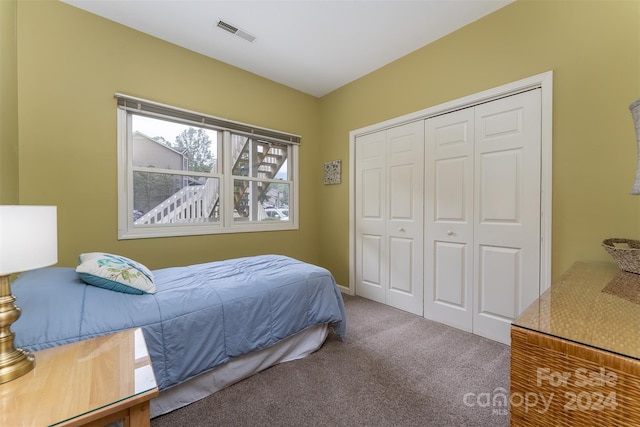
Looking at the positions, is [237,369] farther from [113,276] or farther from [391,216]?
[391,216]

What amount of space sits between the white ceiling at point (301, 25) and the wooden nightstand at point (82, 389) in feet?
8.09

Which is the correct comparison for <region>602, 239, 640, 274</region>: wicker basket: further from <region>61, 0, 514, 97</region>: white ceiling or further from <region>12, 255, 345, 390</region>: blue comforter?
<region>61, 0, 514, 97</region>: white ceiling

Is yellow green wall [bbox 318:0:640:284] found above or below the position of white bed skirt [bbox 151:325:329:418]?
above

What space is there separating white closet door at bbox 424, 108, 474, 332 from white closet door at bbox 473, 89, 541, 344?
8 centimetres

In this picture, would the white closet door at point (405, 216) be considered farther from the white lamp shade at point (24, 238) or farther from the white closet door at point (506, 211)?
the white lamp shade at point (24, 238)

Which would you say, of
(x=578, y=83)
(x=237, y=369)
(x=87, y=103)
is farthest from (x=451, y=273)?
(x=87, y=103)

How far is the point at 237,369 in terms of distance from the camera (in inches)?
67.0

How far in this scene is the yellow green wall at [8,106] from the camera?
167cm

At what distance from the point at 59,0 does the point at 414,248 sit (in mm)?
3735

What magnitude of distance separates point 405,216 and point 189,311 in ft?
7.32

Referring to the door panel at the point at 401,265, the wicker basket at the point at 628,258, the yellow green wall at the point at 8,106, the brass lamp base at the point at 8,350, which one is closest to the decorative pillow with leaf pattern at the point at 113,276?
the brass lamp base at the point at 8,350

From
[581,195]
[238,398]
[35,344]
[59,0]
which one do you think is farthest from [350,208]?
[59,0]

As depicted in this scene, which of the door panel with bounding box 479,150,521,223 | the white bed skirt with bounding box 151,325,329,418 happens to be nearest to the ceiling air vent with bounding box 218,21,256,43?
the door panel with bounding box 479,150,521,223

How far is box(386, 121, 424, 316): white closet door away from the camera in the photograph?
2.76 meters
